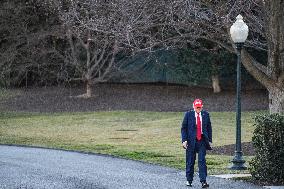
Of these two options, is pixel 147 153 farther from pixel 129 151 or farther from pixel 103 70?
pixel 103 70

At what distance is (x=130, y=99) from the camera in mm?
39000

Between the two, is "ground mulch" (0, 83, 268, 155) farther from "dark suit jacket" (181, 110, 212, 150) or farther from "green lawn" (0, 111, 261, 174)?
"dark suit jacket" (181, 110, 212, 150)

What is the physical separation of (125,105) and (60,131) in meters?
10.7

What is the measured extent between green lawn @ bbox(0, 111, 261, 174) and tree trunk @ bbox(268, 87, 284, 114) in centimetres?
209

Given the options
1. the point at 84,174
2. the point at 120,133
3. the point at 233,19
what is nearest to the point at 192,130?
the point at 84,174

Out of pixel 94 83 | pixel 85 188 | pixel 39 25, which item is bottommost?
pixel 85 188

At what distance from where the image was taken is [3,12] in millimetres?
37062

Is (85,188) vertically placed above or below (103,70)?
below

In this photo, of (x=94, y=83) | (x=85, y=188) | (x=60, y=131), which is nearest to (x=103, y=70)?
(x=94, y=83)

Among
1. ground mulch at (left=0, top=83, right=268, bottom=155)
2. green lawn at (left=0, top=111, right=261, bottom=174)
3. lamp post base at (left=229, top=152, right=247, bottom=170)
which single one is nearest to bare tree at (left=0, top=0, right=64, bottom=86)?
ground mulch at (left=0, top=83, right=268, bottom=155)

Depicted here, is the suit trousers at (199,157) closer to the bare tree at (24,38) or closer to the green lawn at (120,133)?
the green lawn at (120,133)

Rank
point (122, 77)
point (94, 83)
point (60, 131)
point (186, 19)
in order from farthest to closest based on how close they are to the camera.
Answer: point (122, 77), point (94, 83), point (60, 131), point (186, 19)

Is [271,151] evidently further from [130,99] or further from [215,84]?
[215,84]

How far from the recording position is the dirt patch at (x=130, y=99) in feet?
119
